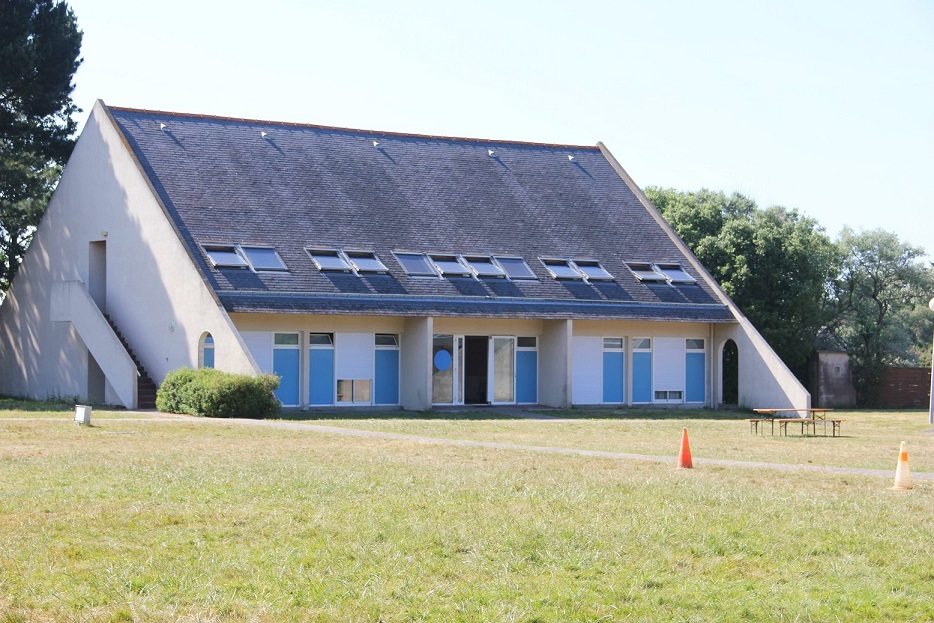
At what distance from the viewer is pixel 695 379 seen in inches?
1646

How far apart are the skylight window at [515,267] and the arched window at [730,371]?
30.1ft

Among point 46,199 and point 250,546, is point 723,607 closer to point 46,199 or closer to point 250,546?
point 250,546

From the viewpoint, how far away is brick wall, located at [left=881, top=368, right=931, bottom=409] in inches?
1903

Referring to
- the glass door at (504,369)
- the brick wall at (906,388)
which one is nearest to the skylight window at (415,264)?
the glass door at (504,369)

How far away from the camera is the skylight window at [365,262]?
36.4 metres

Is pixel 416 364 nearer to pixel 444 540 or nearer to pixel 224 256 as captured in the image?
pixel 224 256

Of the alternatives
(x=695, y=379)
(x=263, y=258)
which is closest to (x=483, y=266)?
(x=263, y=258)

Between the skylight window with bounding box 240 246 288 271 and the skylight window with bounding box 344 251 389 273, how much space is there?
2.28m

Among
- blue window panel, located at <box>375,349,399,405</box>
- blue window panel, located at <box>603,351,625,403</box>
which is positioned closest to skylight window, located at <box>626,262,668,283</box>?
blue window panel, located at <box>603,351,625,403</box>

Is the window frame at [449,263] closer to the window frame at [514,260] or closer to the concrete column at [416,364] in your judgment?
the window frame at [514,260]

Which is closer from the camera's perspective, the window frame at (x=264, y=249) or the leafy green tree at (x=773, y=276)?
the window frame at (x=264, y=249)

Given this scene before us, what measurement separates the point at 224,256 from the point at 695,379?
54.4ft

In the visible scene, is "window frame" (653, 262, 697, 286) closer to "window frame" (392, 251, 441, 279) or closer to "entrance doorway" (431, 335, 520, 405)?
"entrance doorway" (431, 335, 520, 405)

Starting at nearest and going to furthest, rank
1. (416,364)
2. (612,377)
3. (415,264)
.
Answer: (416,364), (415,264), (612,377)
